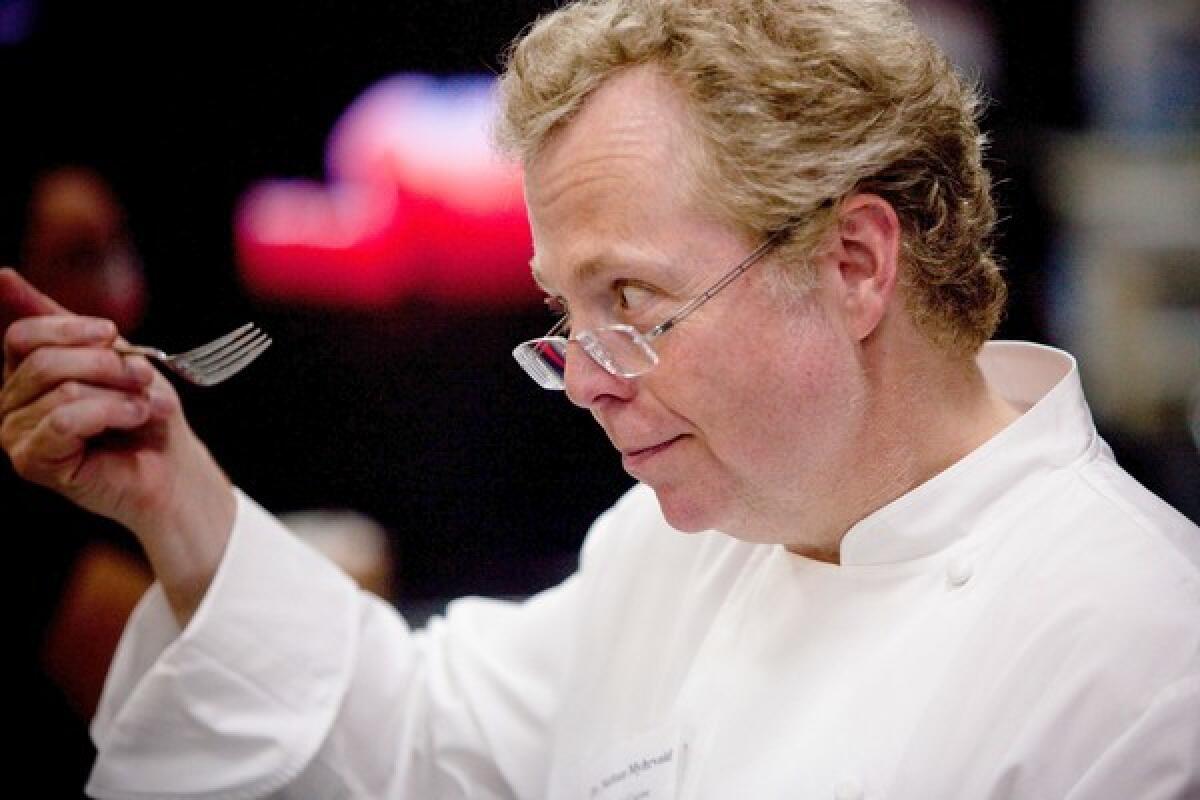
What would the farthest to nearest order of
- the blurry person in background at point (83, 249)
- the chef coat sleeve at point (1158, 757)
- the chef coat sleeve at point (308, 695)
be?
1. the blurry person in background at point (83, 249)
2. the chef coat sleeve at point (308, 695)
3. the chef coat sleeve at point (1158, 757)

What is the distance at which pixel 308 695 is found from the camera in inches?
66.2

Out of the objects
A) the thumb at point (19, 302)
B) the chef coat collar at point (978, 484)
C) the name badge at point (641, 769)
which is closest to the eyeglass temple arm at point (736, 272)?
the chef coat collar at point (978, 484)

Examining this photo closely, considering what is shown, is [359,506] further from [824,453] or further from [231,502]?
[824,453]

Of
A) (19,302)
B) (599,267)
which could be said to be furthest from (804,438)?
(19,302)

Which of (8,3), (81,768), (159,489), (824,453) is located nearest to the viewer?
(824,453)

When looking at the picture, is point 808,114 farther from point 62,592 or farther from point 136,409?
point 62,592

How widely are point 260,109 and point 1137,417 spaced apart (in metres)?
1.78

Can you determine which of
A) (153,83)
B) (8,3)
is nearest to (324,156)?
A: (153,83)

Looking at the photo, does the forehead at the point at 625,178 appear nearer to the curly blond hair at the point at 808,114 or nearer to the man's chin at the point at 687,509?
the curly blond hair at the point at 808,114

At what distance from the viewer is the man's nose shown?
1.38 meters

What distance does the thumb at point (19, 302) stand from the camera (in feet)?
5.01

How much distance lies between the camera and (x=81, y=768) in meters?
1.78

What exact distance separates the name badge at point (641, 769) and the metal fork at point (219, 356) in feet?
1.90

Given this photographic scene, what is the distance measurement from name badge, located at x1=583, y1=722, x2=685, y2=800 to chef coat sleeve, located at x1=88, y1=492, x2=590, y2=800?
189 mm
